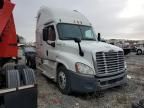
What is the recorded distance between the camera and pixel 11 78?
14.1ft

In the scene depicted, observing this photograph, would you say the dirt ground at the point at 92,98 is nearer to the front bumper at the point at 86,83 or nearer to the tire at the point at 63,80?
the tire at the point at 63,80

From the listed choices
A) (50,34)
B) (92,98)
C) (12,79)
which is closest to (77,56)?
(92,98)

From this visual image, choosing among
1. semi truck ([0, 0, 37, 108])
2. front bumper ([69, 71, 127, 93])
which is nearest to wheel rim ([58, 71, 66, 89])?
front bumper ([69, 71, 127, 93])

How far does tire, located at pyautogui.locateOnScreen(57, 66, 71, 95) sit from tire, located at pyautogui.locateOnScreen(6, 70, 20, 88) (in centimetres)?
252

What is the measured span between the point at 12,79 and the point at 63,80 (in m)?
2.92

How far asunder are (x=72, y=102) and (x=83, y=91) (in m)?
0.48

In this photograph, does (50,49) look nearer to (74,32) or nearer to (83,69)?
(74,32)

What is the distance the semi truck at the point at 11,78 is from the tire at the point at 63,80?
2164mm

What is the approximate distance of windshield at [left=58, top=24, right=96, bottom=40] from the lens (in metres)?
7.86

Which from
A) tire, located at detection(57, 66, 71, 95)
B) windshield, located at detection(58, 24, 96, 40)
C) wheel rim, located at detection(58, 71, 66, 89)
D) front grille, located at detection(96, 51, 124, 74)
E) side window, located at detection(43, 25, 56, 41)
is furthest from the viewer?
side window, located at detection(43, 25, 56, 41)

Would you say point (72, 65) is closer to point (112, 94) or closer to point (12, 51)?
point (112, 94)

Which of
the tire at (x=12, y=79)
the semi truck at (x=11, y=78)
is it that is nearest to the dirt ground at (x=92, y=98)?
the semi truck at (x=11, y=78)

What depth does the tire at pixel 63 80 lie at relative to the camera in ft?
22.2

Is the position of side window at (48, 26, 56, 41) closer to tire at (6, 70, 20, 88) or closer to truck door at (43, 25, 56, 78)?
truck door at (43, 25, 56, 78)
